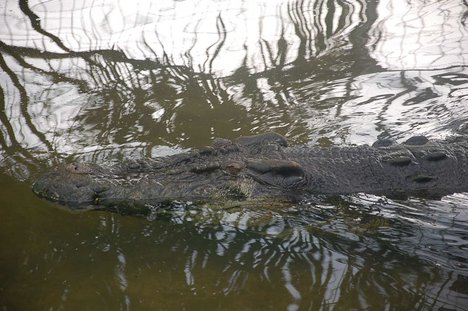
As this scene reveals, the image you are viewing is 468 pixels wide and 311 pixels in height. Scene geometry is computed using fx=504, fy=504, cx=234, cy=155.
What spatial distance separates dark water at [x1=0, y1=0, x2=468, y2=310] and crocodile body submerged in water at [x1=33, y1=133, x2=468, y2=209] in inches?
5.9

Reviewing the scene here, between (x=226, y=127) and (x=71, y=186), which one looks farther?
(x=226, y=127)

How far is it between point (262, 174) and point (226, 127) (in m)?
1.34

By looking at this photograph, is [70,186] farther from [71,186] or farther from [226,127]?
[226,127]

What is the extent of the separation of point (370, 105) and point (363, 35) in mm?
2161

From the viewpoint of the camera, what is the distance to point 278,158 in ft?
13.7

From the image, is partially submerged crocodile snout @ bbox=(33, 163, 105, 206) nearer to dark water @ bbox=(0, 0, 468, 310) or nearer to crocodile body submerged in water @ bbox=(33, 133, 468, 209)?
crocodile body submerged in water @ bbox=(33, 133, 468, 209)

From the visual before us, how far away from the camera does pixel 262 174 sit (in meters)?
3.96

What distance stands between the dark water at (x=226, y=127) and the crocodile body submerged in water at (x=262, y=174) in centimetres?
15

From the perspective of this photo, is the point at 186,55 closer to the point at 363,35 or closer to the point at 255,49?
the point at 255,49

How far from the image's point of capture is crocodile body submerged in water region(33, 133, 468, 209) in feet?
12.0

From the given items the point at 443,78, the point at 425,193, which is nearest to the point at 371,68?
the point at 443,78

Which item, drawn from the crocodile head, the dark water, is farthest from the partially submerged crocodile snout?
the dark water

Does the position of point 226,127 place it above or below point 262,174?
above

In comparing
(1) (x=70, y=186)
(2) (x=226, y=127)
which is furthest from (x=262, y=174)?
(1) (x=70, y=186)
